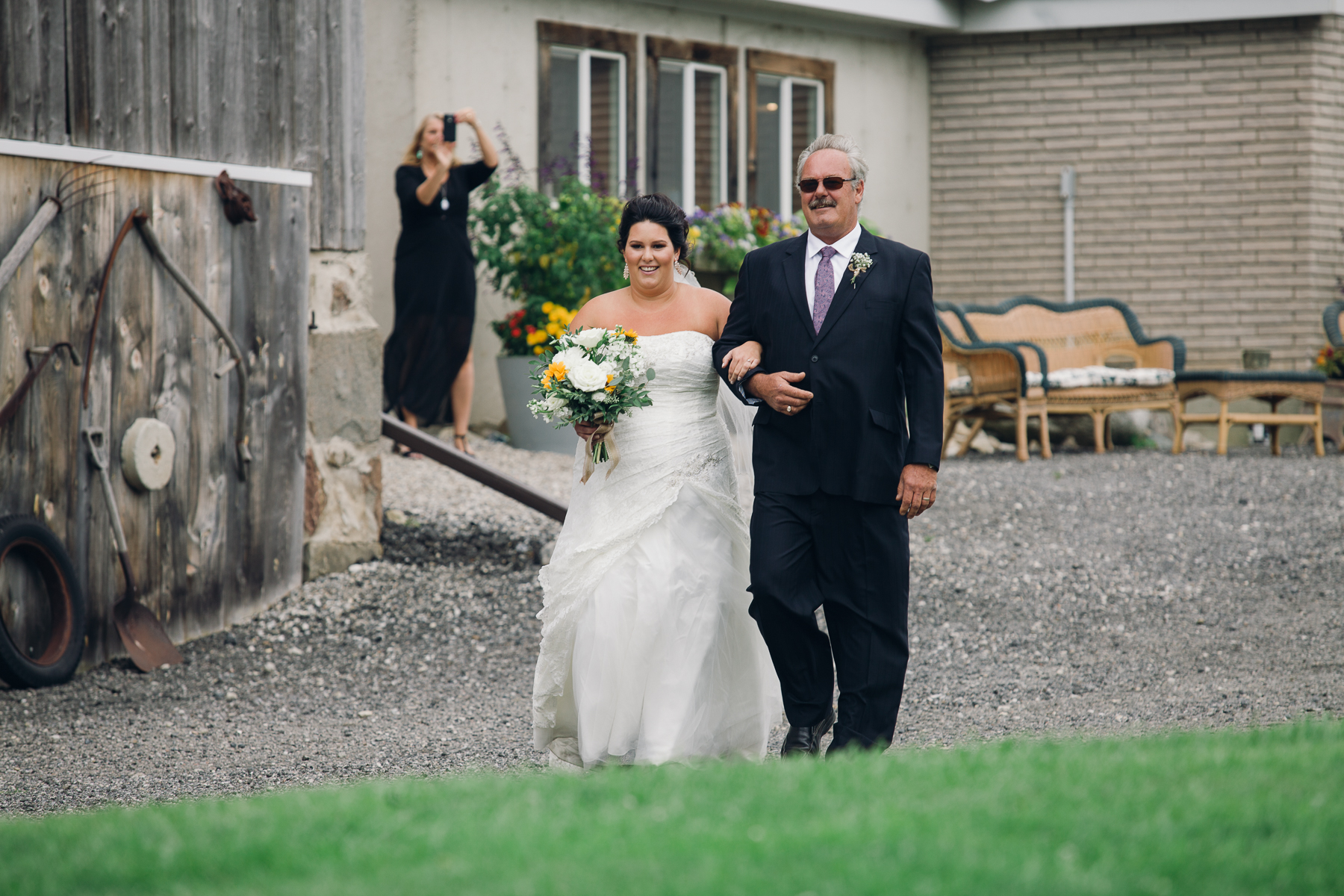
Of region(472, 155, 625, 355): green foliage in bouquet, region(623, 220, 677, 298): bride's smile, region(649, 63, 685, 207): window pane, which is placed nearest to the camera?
region(623, 220, 677, 298): bride's smile

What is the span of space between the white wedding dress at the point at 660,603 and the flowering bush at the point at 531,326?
5373 mm

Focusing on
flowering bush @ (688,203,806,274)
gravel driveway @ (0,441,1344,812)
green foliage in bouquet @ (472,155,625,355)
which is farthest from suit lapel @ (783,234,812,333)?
flowering bush @ (688,203,806,274)

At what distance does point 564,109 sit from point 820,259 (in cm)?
824

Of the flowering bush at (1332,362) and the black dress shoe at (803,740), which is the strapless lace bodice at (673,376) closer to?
the black dress shoe at (803,740)

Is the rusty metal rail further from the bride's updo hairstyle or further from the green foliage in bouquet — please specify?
the bride's updo hairstyle

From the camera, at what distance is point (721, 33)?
13359mm

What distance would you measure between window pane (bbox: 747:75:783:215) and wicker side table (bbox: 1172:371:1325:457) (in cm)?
437

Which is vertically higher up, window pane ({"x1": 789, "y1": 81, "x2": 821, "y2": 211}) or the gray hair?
window pane ({"x1": 789, "y1": 81, "x2": 821, "y2": 211})

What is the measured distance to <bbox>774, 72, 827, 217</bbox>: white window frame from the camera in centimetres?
1389

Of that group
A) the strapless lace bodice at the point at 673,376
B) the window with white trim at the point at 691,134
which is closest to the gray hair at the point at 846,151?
the strapless lace bodice at the point at 673,376

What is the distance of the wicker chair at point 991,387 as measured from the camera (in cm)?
1115

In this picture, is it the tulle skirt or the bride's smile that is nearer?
the tulle skirt

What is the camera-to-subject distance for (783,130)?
13.9m

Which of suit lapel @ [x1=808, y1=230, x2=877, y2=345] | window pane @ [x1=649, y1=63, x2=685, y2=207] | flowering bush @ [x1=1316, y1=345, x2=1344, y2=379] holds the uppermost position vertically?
window pane @ [x1=649, y1=63, x2=685, y2=207]
